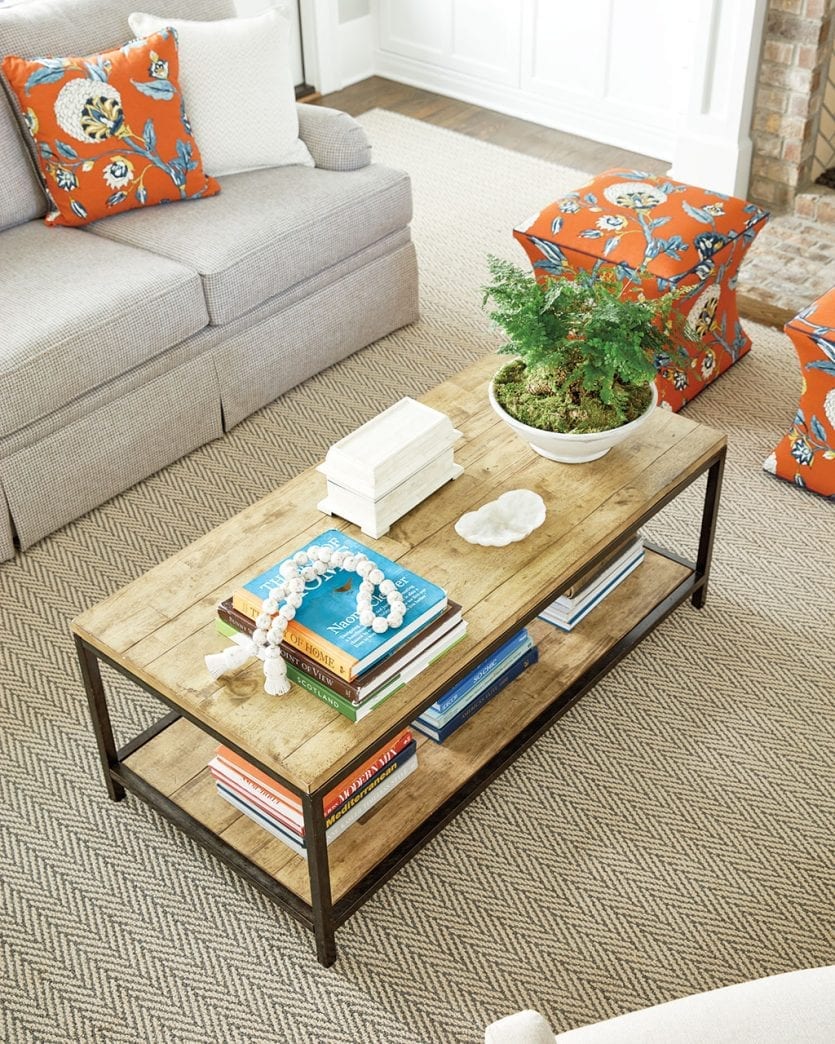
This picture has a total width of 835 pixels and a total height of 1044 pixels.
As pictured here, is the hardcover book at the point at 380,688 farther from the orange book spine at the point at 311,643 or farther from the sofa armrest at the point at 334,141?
the sofa armrest at the point at 334,141

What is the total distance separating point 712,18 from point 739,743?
8.07 ft

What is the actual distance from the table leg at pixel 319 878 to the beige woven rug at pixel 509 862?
51mm

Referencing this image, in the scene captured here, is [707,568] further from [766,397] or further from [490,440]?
[766,397]

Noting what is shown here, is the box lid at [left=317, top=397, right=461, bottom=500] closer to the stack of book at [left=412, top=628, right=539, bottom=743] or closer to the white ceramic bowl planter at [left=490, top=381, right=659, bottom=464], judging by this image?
the white ceramic bowl planter at [left=490, top=381, right=659, bottom=464]

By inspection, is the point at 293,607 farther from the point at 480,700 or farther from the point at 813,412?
the point at 813,412

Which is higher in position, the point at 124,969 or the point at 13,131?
the point at 13,131

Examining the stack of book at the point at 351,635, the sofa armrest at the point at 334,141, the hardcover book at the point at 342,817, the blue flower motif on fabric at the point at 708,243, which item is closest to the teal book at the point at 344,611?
the stack of book at the point at 351,635

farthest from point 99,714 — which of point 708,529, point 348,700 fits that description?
point 708,529

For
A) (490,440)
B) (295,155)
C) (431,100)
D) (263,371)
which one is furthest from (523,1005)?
(431,100)

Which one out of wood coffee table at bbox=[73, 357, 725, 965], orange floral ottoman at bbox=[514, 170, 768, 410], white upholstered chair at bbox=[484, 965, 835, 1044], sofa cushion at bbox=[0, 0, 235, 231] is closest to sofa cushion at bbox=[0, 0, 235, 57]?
sofa cushion at bbox=[0, 0, 235, 231]

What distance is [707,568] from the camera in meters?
2.53

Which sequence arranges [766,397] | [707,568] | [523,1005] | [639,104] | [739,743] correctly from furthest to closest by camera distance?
[639,104]
[766,397]
[707,568]
[739,743]
[523,1005]

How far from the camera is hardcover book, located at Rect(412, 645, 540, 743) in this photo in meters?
2.17

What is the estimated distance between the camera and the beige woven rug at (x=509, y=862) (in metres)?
1.90
